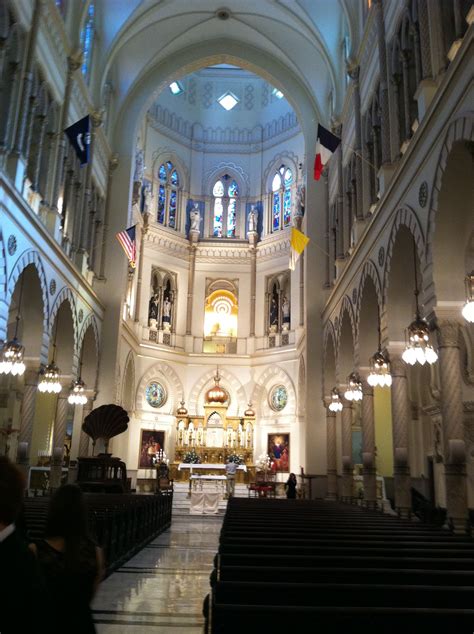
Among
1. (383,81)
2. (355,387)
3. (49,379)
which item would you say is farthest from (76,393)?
(383,81)

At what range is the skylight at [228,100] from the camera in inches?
1490

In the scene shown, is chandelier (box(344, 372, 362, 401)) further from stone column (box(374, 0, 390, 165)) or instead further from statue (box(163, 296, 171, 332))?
statue (box(163, 296, 171, 332))

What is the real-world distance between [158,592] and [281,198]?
2972cm

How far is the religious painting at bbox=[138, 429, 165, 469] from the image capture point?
101ft

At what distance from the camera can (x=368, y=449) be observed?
54.0 ft

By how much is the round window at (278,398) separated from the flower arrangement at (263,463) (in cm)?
275

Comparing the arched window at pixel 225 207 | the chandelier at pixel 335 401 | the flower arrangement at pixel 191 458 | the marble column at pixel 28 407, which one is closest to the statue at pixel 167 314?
the arched window at pixel 225 207

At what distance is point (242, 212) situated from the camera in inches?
1462

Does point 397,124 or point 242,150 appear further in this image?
point 242,150

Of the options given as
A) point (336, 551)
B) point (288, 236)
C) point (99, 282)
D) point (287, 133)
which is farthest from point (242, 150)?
point (336, 551)

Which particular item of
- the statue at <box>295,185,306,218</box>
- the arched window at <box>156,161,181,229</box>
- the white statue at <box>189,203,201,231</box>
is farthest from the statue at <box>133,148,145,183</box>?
the statue at <box>295,185,306,218</box>

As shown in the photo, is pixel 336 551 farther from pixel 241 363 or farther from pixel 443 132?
pixel 241 363

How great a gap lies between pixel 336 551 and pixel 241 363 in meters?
28.6

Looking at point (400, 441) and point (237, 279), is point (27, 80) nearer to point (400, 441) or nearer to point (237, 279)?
point (400, 441)
